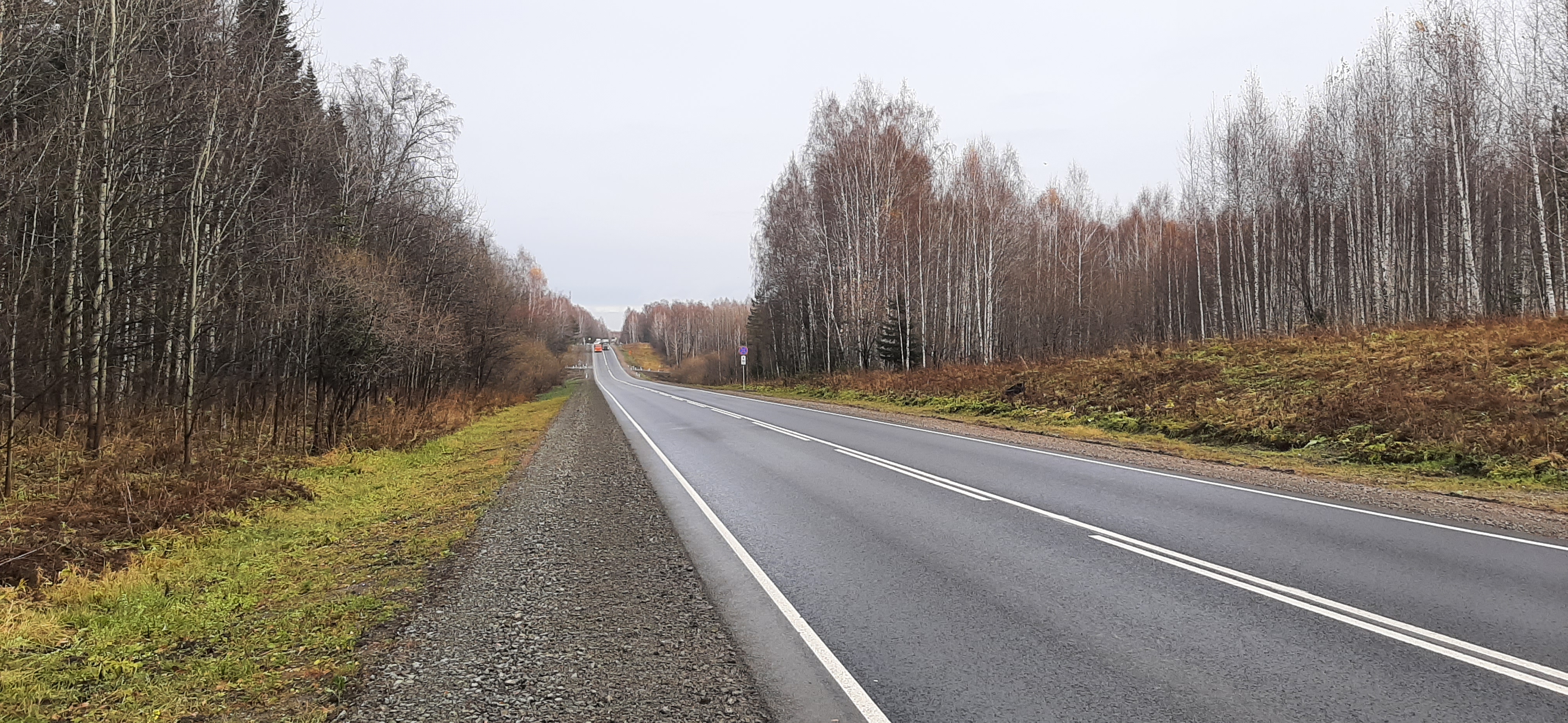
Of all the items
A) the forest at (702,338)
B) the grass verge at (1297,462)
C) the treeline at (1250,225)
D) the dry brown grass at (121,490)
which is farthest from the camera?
the forest at (702,338)

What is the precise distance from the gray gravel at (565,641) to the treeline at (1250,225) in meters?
22.2

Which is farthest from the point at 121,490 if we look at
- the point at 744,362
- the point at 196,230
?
the point at 744,362

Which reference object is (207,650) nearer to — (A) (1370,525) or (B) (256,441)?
(A) (1370,525)

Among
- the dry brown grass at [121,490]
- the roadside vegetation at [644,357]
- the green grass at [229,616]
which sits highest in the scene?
the roadside vegetation at [644,357]

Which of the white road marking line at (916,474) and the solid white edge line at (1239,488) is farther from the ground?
the white road marking line at (916,474)

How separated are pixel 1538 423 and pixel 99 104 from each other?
67.5 feet

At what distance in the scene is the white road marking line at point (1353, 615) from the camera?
3408 millimetres

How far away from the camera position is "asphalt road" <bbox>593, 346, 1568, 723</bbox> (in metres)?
3.25

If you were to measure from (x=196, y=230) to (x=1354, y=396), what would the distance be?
19681 mm

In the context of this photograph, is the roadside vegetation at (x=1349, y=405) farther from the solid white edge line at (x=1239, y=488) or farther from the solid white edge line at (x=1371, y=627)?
the solid white edge line at (x=1371, y=627)

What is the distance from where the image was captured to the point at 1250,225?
1451 inches

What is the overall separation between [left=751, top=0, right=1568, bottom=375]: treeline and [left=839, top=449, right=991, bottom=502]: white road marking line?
54.5ft

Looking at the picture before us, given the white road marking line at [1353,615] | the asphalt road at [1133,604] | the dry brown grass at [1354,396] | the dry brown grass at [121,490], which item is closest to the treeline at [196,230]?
the dry brown grass at [121,490]

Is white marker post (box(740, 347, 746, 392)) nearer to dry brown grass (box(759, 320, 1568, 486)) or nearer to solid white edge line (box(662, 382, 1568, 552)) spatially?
dry brown grass (box(759, 320, 1568, 486))
